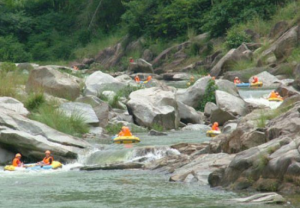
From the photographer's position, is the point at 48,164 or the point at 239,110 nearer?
the point at 48,164

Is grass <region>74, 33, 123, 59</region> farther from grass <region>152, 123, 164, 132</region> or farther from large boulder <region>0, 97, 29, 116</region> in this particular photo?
large boulder <region>0, 97, 29, 116</region>

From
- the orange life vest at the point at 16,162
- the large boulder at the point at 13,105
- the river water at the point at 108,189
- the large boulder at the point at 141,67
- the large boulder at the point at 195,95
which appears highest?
the large boulder at the point at 141,67

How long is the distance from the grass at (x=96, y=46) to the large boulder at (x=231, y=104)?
108 ft

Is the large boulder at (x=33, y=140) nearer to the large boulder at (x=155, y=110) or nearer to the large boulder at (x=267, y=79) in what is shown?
the large boulder at (x=155, y=110)

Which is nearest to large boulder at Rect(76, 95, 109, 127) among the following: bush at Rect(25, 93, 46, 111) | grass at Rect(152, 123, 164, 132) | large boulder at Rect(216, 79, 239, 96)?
grass at Rect(152, 123, 164, 132)

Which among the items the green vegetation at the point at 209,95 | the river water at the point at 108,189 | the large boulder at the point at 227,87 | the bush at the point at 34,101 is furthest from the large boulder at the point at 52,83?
the river water at the point at 108,189

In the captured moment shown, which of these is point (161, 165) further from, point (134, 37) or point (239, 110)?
point (134, 37)

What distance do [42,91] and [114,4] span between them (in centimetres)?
3979

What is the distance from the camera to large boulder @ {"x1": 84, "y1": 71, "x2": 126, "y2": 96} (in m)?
24.6

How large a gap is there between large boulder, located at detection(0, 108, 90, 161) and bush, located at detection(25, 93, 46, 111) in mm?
2713

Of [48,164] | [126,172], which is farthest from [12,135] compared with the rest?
[126,172]

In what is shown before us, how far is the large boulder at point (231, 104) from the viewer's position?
73.0 feet

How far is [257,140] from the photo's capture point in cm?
1331

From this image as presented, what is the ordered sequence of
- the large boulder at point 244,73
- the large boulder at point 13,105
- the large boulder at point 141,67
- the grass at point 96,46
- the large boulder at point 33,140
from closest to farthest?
1. the large boulder at point 33,140
2. the large boulder at point 13,105
3. the large boulder at point 244,73
4. the large boulder at point 141,67
5. the grass at point 96,46
